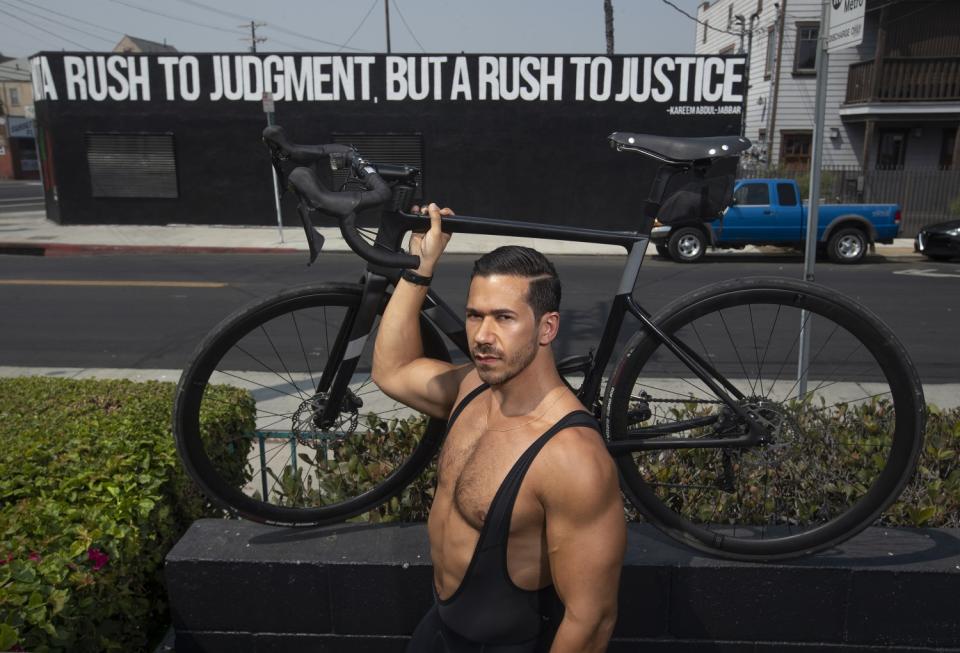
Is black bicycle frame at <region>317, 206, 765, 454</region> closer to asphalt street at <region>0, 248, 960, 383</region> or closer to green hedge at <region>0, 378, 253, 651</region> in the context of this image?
green hedge at <region>0, 378, 253, 651</region>

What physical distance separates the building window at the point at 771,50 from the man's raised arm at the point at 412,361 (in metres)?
26.7

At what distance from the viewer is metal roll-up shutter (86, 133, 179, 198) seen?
69.7ft

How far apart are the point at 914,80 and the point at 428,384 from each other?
25961 millimetres

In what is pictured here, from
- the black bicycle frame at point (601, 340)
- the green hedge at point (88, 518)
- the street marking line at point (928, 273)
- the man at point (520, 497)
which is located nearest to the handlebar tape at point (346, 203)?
Answer: the black bicycle frame at point (601, 340)

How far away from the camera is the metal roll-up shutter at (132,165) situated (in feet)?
69.7

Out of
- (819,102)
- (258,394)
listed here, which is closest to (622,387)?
(819,102)

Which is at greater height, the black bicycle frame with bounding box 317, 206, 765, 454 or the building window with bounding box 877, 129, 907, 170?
the building window with bounding box 877, 129, 907, 170

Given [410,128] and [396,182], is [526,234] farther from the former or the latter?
[410,128]

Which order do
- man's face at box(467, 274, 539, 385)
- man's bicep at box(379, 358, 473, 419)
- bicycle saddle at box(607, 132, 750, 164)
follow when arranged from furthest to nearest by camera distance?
bicycle saddle at box(607, 132, 750, 164), man's bicep at box(379, 358, 473, 419), man's face at box(467, 274, 539, 385)

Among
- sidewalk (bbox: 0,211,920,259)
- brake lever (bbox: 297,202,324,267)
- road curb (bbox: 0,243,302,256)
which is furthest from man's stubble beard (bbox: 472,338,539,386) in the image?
road curb (bbox: 0,243,302,256)

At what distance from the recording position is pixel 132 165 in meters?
21.4

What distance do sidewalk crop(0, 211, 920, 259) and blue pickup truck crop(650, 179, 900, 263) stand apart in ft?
4.59

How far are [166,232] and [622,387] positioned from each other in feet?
66.2

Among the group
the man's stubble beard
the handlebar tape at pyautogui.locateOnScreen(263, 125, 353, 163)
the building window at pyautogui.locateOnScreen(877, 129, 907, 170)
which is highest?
the building window at pyautogui.locateOnScreen(877, 129, 907, 170)
